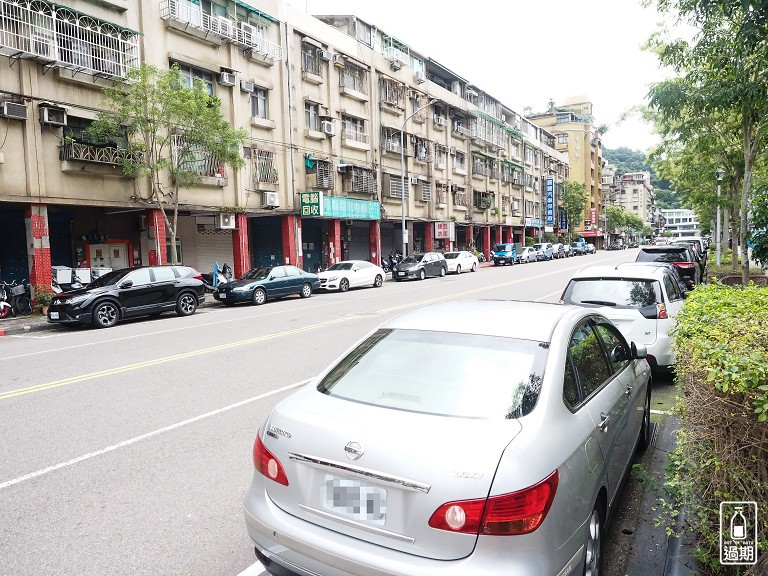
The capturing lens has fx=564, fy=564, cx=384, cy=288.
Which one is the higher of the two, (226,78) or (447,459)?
(226,78)

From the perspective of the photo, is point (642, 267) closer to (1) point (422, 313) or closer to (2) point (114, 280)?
(1) point (422, 313)

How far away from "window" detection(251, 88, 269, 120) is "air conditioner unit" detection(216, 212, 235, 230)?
5.05 m

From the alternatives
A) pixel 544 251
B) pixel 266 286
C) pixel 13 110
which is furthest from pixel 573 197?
pixel 13 110

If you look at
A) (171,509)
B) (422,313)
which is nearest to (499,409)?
(422,313)

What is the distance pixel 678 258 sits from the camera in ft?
55.3

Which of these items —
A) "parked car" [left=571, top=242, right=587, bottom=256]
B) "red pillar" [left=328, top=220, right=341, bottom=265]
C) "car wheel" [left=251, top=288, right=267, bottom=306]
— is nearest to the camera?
"car wheel" [left=251, top=288, right=267, bottom=306]

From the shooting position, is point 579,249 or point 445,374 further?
point 579,249

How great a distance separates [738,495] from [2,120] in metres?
20.0

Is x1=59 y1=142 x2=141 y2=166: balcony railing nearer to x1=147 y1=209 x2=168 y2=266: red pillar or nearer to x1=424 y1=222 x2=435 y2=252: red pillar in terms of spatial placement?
x1=147 y1=209 x2=168 y2=266: red pillar

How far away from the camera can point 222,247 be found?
91.1ft

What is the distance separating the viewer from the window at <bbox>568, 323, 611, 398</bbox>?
343 centimetres

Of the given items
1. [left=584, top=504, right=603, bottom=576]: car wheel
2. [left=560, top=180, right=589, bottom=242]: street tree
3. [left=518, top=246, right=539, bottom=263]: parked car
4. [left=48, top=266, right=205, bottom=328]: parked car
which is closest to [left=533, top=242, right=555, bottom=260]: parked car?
[left=518, top=246, right=539, bottom=263]: parked car

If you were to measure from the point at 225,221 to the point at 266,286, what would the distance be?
16.4ft

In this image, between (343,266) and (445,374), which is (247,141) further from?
(445,374)
